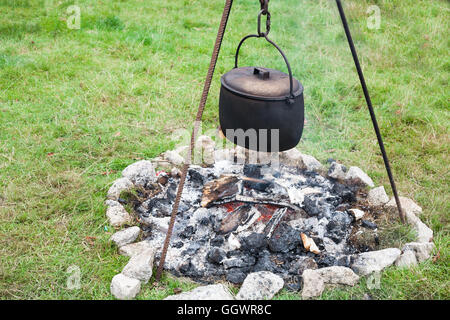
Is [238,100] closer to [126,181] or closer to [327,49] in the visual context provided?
[126,181]

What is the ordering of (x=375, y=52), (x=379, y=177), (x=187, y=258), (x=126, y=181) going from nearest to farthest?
(x=187, y=258)
(x=126, y=181)
(x=379, y=177)
(x=375, y=52)

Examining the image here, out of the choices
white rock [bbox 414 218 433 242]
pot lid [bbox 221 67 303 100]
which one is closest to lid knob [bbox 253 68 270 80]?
pot lid [bbox 221 67 303 100]

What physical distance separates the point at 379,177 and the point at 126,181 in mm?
2386

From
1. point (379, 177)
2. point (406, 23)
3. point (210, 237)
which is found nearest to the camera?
point (210, 237)

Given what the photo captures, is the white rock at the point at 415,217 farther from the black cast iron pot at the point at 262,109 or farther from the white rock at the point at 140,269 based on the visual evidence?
the white rock at the point at 140,269

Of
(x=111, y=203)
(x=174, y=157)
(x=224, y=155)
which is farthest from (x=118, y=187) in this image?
(x=224, y=155)

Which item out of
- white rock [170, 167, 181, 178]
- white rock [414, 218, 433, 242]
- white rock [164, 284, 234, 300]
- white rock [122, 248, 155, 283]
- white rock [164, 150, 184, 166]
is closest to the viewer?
white rock [164, 284, 234, 300]

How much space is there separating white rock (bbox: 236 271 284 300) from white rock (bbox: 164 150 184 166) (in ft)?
5.05

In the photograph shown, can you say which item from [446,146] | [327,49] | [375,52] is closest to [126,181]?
[446,146]

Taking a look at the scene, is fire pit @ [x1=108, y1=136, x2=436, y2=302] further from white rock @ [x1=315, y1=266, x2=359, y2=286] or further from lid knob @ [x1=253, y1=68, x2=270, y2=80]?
lid knob @ [x1=253, y1=68, x2=270, y2=80]

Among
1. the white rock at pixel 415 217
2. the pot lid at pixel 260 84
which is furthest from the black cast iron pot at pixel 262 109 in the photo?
the white rock at pixel 415 217

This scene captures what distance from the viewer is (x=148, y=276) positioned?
8.75ft

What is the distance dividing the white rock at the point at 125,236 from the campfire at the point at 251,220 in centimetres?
11

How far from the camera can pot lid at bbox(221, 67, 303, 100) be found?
257cm
